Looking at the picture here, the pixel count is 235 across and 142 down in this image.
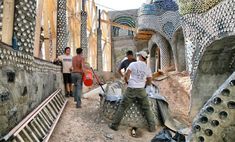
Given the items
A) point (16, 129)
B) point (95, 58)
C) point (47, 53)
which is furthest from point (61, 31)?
point (95, 58)

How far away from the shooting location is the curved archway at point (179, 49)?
19031 mm

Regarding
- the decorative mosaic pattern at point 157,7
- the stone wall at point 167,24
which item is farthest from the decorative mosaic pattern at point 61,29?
the decorative mosaic pattern at point 157,7

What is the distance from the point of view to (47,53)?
14234 mm

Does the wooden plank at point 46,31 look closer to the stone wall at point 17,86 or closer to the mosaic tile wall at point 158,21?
the stone wall at point 17,86

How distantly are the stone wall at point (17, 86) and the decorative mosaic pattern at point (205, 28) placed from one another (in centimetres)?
470

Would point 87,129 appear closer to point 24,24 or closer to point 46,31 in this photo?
point 24,24

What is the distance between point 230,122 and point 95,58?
23.8 meters

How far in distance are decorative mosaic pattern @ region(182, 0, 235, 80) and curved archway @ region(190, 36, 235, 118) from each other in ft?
0.99

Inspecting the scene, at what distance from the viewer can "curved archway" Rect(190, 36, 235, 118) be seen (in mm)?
10422

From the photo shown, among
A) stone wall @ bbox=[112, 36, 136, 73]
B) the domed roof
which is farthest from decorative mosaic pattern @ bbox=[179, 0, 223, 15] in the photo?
stone wall @ bbox=[112, 36, 136, 73]

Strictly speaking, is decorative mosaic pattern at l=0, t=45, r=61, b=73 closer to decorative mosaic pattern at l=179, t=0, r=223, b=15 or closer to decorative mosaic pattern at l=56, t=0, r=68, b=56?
decorative mosaic pattern at l=179, t=0, r=223, b=15

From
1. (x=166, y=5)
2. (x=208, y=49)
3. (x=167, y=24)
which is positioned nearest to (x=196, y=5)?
(x=208, y=49)

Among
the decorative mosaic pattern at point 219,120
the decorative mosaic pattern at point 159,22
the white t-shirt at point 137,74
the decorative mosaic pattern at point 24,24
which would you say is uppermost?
the decorative mosaic pattern at point 159,22

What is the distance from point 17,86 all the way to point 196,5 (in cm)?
681
